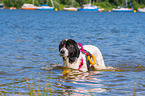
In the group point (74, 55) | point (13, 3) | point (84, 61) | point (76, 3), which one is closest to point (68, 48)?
point (74, 55)

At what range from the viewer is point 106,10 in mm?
130125

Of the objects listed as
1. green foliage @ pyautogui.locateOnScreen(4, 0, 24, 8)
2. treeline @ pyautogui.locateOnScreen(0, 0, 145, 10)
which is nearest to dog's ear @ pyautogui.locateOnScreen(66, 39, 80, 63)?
treeline @ pyautogui.locateOnScreen(0, 0, 145, 10)

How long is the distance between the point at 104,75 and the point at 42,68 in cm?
234

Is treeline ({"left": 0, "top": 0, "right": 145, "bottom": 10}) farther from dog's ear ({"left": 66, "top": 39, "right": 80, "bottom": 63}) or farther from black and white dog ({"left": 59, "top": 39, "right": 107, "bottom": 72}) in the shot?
dog's ear ({"left": 66, "top": 39, "right": 80, "bottom": 63})

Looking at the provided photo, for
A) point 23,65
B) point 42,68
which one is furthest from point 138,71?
point 23,65

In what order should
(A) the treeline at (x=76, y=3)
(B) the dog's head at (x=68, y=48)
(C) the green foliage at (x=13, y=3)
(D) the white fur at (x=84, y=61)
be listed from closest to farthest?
1. (B) the dog's head at (x=68, y=48)
2. (D) the white fur at (x=84, y=61)
3. (C) the green foliage at (x=13, y=3)
4. (A) the treeline at (x=76, y=3)

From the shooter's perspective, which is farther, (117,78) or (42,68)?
(42,68)

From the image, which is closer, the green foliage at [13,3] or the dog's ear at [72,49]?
the dog's ear at [72,49]

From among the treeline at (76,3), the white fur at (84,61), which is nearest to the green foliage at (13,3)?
the treeline at (76,3)

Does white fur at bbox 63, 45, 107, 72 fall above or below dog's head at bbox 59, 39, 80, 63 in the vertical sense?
below

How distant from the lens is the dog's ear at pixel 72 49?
8.14 meters

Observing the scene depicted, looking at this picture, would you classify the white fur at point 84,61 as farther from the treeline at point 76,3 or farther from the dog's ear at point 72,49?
the treeline at point 76,3

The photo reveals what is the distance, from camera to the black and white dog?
8.14 metres

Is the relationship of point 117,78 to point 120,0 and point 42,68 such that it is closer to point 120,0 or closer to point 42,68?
point 42,68
